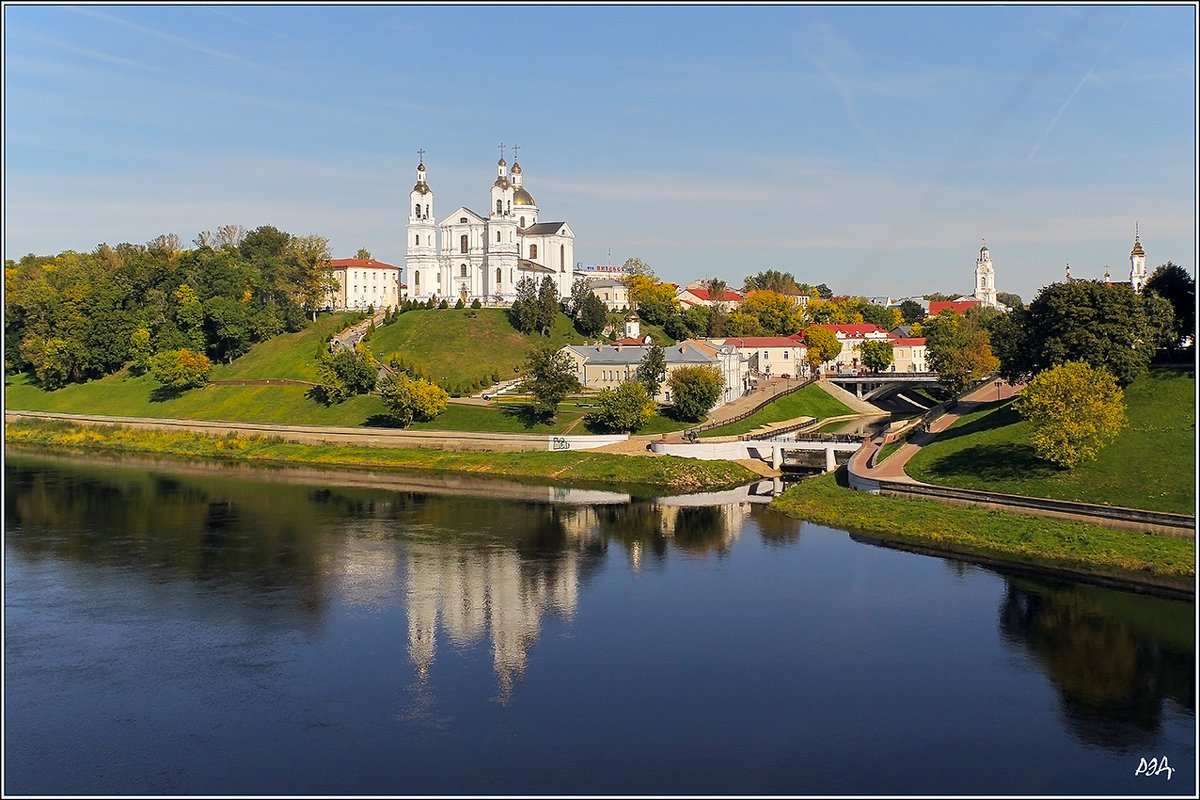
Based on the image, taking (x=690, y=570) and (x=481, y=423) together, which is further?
(x=481, y=423)

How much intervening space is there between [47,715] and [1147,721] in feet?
101

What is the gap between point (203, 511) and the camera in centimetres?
5994

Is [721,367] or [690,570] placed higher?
[721,367]

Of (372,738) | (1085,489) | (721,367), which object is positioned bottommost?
(372,738)

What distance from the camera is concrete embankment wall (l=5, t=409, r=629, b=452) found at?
2965 inches

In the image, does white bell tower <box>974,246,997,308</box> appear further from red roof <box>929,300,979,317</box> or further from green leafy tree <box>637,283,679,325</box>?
green leafy tree <box>637,283,679,325</box>

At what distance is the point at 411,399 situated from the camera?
81375 mm

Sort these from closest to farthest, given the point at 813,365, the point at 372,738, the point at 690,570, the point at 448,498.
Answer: the point at 372,738
the point at 690,570
the point at 448,498
the point at 813,365

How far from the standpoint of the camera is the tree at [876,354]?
380ft

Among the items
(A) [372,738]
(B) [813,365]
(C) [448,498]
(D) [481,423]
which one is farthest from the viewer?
(B) [813,365]

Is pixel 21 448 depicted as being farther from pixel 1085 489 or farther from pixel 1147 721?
pixel 1147 721

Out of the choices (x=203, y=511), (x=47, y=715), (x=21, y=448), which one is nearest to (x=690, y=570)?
(x=47, y=715)

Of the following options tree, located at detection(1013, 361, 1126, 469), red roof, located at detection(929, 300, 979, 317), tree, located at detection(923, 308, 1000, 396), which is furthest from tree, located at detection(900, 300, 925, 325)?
tree, located at detection(1013, 361, 1126, 469)

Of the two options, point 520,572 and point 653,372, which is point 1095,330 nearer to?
point 653,372
